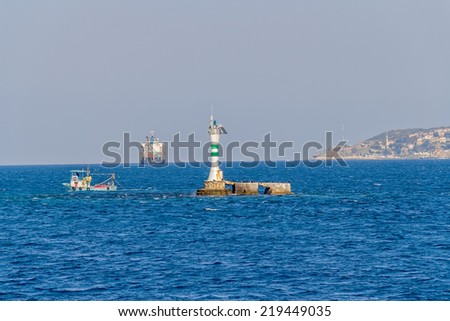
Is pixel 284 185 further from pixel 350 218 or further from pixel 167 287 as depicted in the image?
pixel 167 287

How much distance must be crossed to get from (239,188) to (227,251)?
48.1 metres

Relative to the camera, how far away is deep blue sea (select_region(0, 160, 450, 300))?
37781 millimetres

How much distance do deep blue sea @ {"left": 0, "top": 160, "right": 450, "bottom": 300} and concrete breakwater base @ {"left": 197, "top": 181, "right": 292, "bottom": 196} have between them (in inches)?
284

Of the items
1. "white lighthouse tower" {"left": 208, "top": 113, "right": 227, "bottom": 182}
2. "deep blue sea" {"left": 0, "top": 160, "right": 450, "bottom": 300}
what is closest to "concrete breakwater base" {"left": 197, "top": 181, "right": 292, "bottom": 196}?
"white lighthouse tower" {"left": 208, "top": 113, "right": 227, "bottom": 182}

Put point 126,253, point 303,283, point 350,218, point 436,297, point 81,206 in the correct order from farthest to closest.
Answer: point 81,206
point 350,218
point 126,253
point 303,283
point 436,297

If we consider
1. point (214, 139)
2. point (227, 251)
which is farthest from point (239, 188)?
point (227, 251)

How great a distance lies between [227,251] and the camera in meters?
50.2

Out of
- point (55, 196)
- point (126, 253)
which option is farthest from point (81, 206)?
point (126, 253)

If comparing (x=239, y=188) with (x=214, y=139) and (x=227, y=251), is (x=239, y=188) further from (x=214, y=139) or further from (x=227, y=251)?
(x=227, y=251)

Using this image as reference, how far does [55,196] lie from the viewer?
105438 mm

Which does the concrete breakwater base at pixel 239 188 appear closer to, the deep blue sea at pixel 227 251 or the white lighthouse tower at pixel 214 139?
the white lighthouse tower at pixel 214 139

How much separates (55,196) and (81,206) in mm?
19539

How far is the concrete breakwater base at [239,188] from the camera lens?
9506cm

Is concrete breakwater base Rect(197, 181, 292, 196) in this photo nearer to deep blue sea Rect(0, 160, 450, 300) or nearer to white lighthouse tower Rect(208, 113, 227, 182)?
white lighthouse tower Rect(208, 113, 227, 182)
